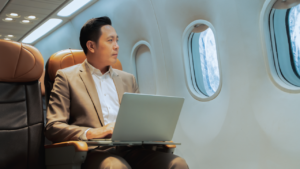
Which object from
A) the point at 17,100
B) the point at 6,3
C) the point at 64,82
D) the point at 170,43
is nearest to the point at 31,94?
the point at 17,100

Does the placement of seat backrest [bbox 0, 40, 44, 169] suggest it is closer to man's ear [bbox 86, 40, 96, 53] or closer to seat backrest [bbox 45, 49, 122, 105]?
seat backrest [bbox 45, 49, 122, 105]

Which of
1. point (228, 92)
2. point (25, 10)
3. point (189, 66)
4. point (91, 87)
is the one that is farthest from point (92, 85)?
point (25, 10)

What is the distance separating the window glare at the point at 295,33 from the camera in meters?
2.81

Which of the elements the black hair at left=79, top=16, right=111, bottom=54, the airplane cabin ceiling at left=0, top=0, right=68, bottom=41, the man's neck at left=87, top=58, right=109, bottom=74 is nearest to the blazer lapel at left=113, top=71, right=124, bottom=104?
the man's neck at left=87, top=58, right=109, bottom=74

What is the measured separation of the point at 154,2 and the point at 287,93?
2.28 metres

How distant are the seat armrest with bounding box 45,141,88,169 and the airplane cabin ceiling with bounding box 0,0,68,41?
12.4 feet

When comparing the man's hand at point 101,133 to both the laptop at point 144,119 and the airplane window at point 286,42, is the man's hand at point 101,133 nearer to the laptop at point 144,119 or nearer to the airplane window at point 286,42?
the laptop at point 144,119

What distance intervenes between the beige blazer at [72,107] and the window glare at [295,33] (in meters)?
2.15

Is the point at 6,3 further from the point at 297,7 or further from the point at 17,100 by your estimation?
the point at 297,7

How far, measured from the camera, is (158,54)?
13.5ft

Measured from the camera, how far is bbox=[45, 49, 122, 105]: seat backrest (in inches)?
93.7

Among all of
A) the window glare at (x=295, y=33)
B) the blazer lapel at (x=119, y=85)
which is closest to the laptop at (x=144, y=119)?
the blazer lapel at (x=119, y=85)

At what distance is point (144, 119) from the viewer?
1.68m

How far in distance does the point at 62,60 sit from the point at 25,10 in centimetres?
353
